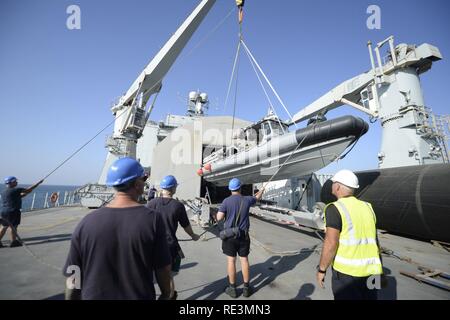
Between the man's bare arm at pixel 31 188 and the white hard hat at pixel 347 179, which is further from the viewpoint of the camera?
the man's bare arm at pixel 31 188

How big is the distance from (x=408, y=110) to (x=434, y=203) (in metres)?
7.74

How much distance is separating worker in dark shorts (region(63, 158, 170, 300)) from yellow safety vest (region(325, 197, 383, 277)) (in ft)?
5.39

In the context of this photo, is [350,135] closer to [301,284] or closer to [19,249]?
[301,284]

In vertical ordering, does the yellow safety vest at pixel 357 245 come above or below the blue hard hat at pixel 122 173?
below

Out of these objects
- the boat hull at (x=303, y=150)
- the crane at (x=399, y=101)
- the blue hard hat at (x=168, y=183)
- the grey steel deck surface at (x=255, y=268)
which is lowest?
the grey steel deck surface at (x=255, y=268)

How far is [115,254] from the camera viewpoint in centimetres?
115

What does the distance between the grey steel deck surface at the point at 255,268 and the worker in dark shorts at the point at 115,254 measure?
6.52 ft

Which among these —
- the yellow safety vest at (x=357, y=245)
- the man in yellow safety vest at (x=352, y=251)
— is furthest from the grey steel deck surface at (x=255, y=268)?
the yellow safety vest at (x=357, y=245)

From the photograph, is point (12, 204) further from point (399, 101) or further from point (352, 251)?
point (399, 101)

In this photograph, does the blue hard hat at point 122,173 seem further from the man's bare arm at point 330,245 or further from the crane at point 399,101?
the crane at point 399,101

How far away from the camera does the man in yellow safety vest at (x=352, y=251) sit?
1.78 m

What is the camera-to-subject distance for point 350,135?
17.0 feet
